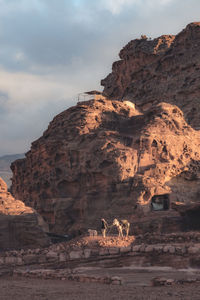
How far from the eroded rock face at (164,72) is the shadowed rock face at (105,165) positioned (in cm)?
1327

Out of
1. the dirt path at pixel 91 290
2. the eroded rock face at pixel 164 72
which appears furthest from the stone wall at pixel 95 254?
the eroded rock face at pixel 164 72

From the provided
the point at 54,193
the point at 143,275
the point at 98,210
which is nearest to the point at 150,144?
the point at 98,210

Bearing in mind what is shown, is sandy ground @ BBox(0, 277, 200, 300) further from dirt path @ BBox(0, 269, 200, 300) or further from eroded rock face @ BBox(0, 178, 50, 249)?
eroded rock face @ BBox(0, 178, 50, 249)

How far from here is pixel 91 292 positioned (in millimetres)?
11734

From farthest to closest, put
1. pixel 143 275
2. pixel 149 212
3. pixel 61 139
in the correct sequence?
pixel 61 139
pixel 149 212
pixel 143 275

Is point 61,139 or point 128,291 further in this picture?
point 61,139

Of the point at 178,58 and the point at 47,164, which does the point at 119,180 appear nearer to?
the point at 47,164

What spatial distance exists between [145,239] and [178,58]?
33590 mm

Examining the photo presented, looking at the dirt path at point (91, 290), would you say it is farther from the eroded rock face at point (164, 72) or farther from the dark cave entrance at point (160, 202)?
the eroded rock face at point (164, 72)

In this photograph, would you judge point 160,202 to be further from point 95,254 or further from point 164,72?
point 164,72

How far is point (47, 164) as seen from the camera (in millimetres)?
31062

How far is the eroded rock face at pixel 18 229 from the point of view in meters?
21.6

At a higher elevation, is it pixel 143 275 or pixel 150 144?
pixel 150 144

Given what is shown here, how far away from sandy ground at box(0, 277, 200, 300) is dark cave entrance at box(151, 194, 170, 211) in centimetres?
1456
